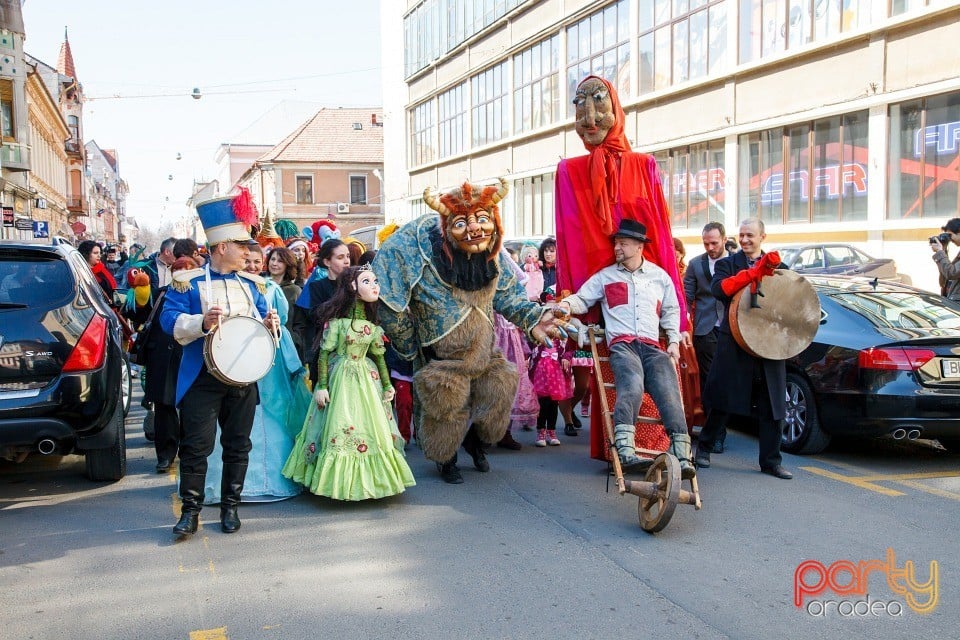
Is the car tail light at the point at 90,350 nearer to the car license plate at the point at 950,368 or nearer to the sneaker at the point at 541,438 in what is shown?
the sneaker at the point at 541,438

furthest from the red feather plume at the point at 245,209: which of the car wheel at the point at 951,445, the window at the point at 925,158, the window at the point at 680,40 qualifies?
the window at the point at 680,40

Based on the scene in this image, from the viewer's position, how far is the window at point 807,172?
1942 centimetres

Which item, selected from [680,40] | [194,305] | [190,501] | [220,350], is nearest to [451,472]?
[190,501]

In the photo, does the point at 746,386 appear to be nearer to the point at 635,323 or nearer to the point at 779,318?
the point at 779,318

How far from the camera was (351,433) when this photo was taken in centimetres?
591

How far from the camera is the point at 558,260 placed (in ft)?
23.4

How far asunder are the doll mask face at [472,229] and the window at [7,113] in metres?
28.7

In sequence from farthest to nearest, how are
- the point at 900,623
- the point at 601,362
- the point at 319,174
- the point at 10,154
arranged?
the point at 319,174 < the point at 10,154 < the point at 601,362 < the point at 900,623

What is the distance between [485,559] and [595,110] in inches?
137

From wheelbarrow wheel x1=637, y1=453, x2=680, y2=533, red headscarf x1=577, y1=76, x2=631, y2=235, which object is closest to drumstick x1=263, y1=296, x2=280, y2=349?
wheelbarrow wheel x1=637, y1=453, x2=680, y2=533

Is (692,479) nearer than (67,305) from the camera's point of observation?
Yes

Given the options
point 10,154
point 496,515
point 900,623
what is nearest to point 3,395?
point 496,515

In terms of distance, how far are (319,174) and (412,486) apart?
2205 inches

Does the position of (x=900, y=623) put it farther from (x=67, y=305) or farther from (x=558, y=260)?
(x=67, y=305)
